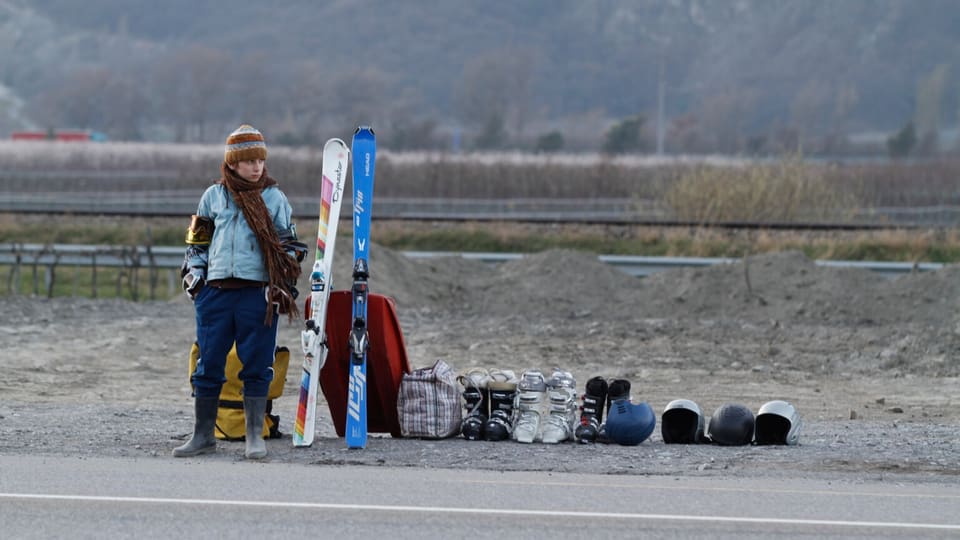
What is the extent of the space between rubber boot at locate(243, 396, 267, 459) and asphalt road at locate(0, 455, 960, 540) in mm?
191

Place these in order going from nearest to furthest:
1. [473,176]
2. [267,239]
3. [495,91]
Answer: [267,239]
[473,176]
[495,91]

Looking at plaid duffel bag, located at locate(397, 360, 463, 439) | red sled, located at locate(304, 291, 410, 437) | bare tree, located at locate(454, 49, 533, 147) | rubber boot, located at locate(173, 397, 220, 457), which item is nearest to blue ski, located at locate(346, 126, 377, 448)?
red sled, located at locate(304, 291, 410, 437)

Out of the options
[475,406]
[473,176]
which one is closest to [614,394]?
[475,406]

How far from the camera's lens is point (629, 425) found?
9398mm

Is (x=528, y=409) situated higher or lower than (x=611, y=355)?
higher

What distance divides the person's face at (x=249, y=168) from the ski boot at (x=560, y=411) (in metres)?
2.56

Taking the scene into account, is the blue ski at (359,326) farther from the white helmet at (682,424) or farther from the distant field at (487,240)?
the distant field at (487,240)

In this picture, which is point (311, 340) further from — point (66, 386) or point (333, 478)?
point (66, 386)

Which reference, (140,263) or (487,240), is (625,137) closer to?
(487,240)

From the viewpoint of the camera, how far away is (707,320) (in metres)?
19.2

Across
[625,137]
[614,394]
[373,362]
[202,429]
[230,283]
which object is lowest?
[202,429]

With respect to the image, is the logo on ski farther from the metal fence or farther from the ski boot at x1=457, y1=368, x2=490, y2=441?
the metal fence

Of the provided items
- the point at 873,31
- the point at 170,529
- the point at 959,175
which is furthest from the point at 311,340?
the point at 873,31

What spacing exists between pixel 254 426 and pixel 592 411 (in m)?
2.38
